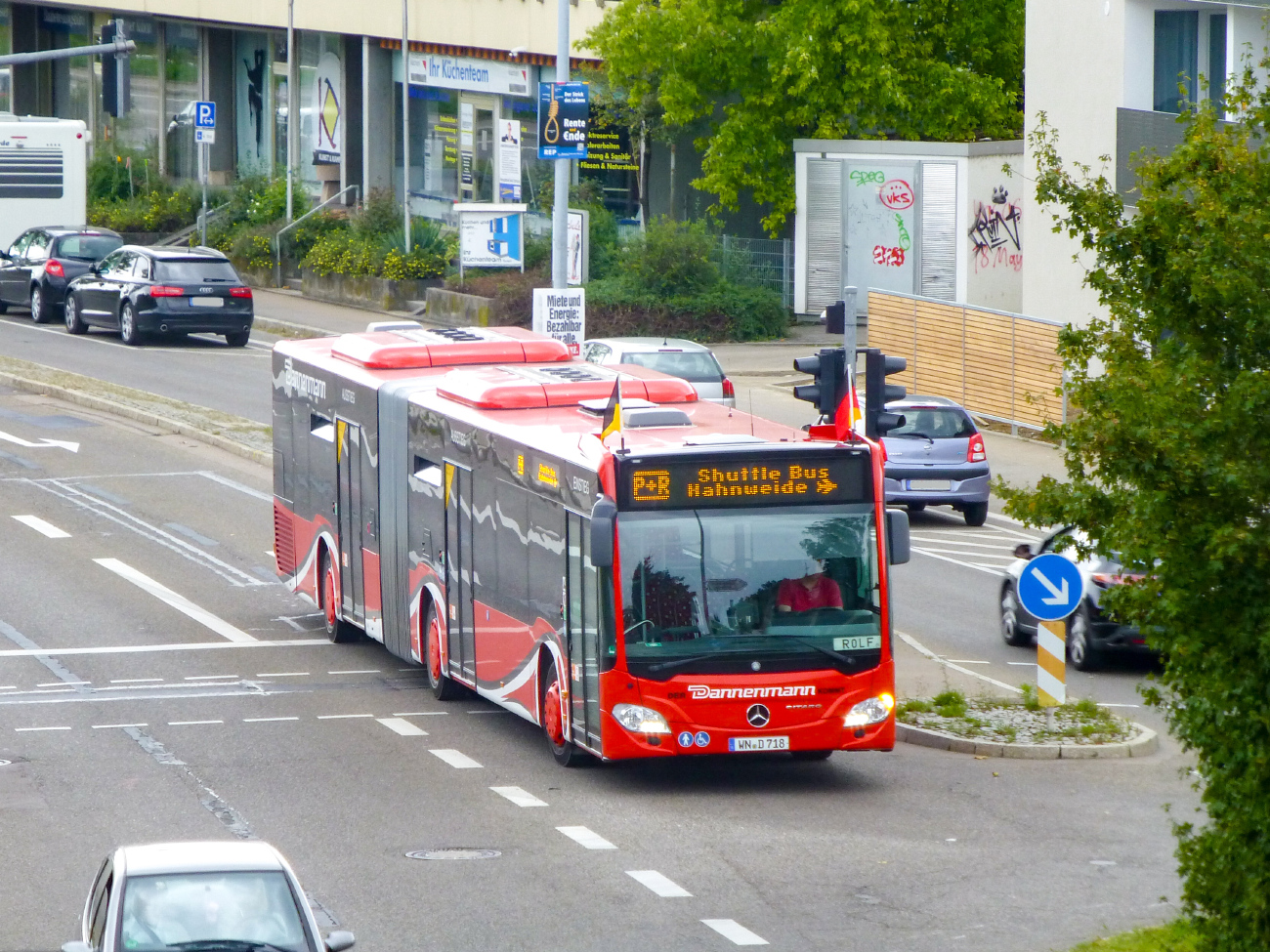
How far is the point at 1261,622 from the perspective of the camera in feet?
26.0

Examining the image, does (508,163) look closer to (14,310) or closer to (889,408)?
(14,310)

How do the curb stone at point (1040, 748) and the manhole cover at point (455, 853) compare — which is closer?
the manhole cover at point (455, 853)

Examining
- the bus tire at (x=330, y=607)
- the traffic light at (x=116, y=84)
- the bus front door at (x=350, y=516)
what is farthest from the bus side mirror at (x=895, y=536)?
the traffic light at (x=116, y=84)

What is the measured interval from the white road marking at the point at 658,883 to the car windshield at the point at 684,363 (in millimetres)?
18089

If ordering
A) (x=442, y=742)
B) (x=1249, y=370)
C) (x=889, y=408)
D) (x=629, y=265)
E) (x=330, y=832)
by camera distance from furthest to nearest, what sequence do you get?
(x=629, y=265) < (x=889, y=408) < (x=442, y=742) < (x=330, y=832) < (x=1249, y=370)

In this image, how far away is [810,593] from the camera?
531 inches

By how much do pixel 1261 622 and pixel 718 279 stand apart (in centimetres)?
3426

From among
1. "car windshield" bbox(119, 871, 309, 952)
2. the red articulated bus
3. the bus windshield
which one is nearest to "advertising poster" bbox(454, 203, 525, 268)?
the red articulated bus

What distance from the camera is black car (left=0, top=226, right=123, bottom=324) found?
137 ft

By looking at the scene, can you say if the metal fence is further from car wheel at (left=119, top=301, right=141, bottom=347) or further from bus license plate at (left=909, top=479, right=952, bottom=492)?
bus license plate at (left=909, top=479, right=952, bottom=492)

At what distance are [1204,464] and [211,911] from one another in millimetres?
4016

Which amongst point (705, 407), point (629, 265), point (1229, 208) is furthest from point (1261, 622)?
point (629, 265)

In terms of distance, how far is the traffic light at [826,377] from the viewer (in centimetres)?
1634

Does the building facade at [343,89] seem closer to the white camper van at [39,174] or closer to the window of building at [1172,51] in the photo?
the white camper van at [39,174]
